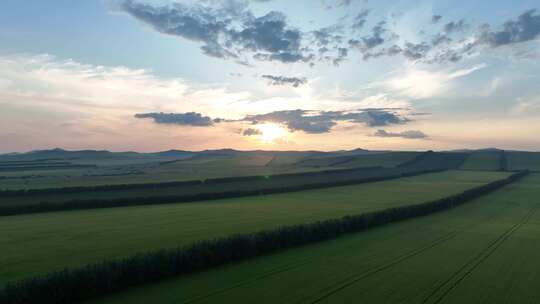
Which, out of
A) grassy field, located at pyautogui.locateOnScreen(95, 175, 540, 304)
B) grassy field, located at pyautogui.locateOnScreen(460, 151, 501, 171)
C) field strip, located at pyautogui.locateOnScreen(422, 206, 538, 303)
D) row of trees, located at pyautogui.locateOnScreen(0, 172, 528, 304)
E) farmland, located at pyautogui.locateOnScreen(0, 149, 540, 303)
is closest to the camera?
row of trees, located at pyautogui.locateOnScreen(0, 172, 528, 304)

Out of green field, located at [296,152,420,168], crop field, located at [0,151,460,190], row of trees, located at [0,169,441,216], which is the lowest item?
row of trees, located at [0,169,441,216]

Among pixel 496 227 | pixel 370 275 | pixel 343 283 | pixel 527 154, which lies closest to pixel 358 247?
pixel 370 275

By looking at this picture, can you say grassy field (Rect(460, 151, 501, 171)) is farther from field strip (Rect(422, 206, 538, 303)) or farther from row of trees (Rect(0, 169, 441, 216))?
field strip (Rect(422, 206, 538, 303))

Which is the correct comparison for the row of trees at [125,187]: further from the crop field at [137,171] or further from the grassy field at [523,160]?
the grassy field at [523,160]

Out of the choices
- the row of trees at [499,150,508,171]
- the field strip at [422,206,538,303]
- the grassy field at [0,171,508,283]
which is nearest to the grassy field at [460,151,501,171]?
the row of trees at [499,150,508,171]

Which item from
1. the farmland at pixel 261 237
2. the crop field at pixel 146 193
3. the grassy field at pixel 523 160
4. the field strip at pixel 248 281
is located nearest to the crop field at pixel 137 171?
the crop field at pixel 146 193

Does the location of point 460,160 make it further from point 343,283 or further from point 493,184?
point 343,283

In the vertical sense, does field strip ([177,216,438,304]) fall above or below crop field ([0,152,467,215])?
below
